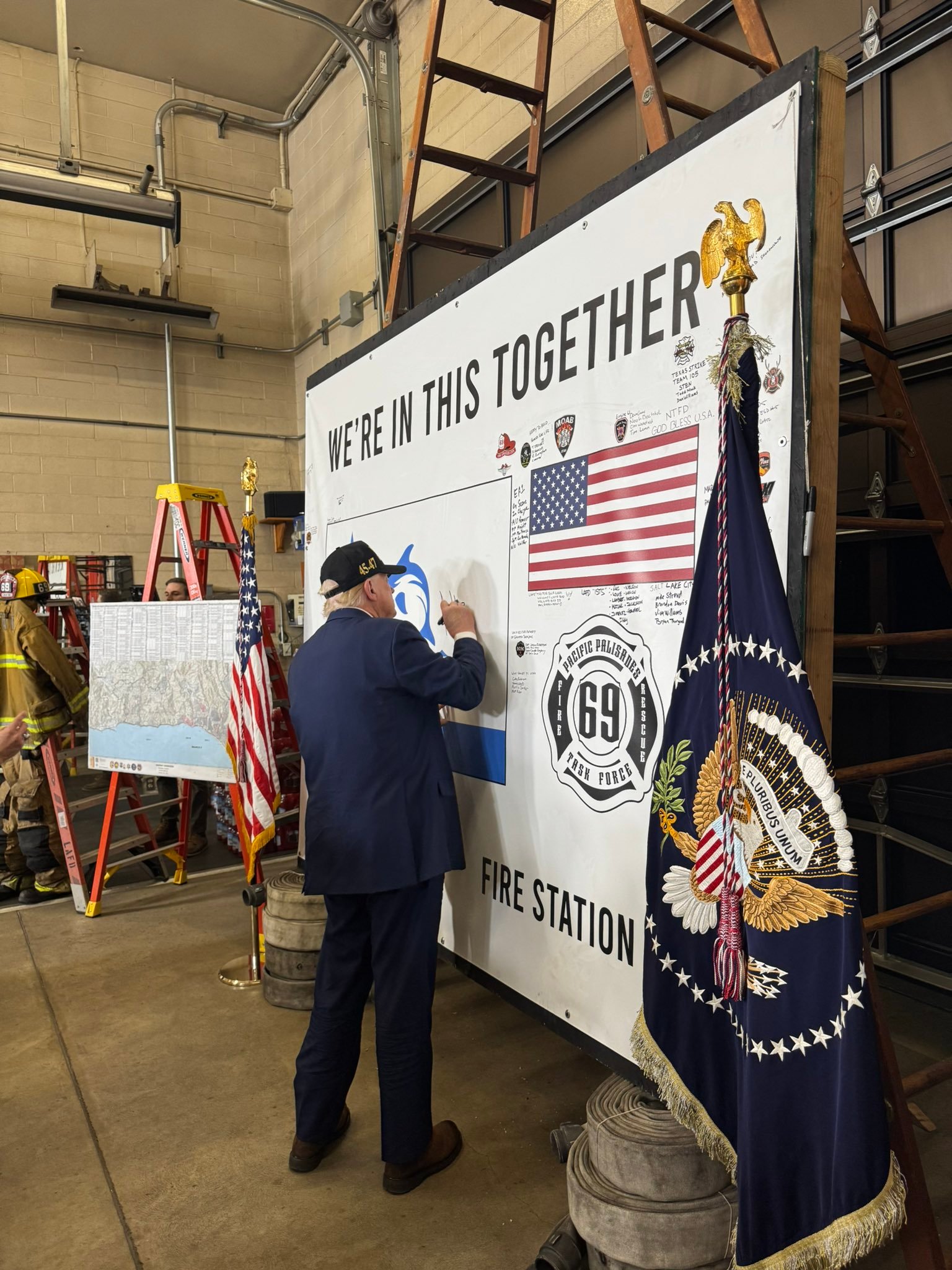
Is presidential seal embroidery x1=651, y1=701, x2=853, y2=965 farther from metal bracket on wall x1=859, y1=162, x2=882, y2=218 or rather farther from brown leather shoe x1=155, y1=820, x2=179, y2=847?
brown leather shoe x1=155, y1=820, x2=179, y2=847

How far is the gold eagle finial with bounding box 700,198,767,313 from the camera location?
1.39 meters

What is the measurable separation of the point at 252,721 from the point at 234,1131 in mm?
1449

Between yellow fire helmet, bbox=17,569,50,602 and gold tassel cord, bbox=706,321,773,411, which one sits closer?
gold tassel cord, bbox=706,321,773,411

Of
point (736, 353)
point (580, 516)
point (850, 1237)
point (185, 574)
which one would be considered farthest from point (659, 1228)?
point (185, 574)

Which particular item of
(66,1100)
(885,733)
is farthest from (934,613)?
(66,1100)

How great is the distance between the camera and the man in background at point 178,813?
537 centimetres

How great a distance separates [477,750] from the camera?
8.21 ft

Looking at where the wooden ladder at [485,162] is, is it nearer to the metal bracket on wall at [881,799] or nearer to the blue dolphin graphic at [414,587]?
the blue dolphin graphic at [414,587]

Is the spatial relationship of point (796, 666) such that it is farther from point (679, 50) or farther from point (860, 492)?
point (679, 50)

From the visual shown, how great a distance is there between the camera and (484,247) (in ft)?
10.7

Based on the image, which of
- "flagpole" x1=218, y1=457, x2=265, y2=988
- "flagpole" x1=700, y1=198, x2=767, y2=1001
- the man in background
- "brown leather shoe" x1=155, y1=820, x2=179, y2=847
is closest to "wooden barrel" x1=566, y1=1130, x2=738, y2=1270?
"flagpole" x1=700, y1=198, x2=767, y2=1001

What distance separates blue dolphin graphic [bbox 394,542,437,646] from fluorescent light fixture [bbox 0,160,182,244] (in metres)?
4.38

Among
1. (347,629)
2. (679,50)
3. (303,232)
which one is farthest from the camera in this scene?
(303,232)

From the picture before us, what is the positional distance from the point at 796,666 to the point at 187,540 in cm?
372
